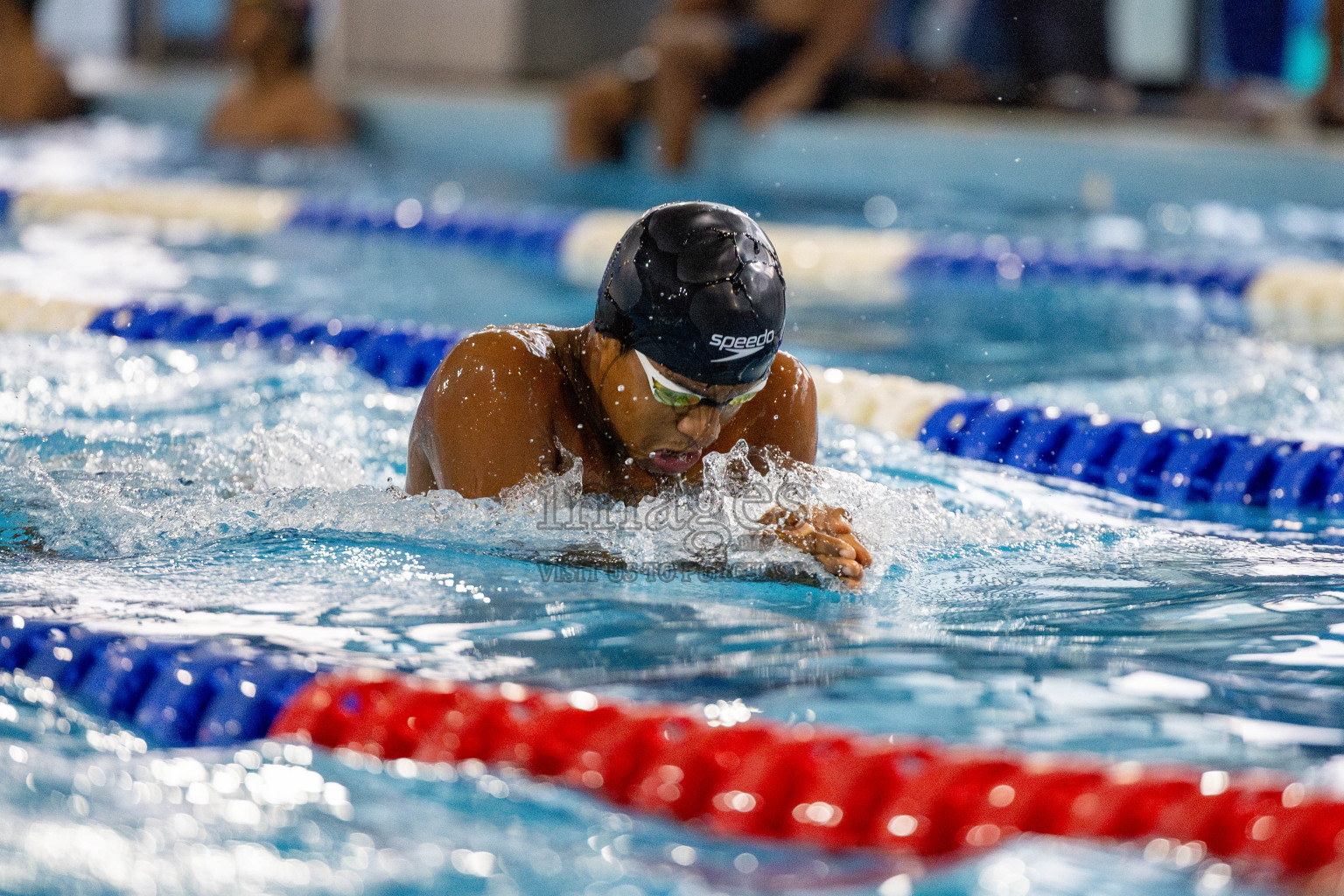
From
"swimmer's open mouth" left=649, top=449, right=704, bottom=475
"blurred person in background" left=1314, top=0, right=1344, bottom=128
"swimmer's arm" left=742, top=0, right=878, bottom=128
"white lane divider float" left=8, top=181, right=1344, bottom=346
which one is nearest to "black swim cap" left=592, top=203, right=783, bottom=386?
"swimmer's open mouth" left=649, top=449, right=704, bottom=475

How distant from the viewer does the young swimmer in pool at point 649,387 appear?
2473 mm

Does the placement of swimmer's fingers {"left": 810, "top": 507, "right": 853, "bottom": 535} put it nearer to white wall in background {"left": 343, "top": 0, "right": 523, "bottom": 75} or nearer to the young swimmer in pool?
the young swimmer in pool

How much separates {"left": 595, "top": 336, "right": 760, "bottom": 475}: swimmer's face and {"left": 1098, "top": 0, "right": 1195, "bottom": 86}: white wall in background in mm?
9678

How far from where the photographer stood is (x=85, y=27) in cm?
1554

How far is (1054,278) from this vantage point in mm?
6312

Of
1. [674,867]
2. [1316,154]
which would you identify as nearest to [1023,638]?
[674,867]

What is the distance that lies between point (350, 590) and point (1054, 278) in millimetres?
4298

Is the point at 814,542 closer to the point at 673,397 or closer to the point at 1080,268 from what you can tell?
the point at 673,397

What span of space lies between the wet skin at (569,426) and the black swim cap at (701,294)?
0.05 metres

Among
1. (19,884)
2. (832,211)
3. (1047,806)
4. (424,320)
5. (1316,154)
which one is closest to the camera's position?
(19,884)

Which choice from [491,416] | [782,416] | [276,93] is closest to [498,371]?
[491,416]

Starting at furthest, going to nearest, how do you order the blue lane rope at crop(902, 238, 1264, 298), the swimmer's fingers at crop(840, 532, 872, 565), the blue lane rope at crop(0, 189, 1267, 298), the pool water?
the blue lane rope at crop(0, 189, 1267, 298)
the blue lane rope at crop(902, 238, 1264, 298)
the swimmer's fingers at crop(840, 532, 872, 565)
the pool water

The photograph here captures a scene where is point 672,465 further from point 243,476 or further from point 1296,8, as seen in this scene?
point 1296,8

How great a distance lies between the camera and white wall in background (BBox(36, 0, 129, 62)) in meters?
15.2
